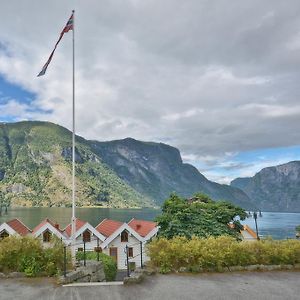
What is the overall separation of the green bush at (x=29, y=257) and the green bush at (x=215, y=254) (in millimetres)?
4284

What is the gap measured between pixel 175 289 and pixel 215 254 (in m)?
3.69

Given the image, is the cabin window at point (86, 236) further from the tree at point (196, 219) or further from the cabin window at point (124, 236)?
the tree at point (196, 219)

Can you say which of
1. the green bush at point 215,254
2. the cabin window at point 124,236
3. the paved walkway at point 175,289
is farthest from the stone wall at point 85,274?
the cabin window at point 124,236

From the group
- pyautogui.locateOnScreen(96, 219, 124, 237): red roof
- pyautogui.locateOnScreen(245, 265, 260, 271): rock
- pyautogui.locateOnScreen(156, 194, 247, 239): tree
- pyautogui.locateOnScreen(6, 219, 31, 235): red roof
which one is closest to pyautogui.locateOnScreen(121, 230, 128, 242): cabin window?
pyautogui.locateOnScreen(96, 219, 124, 237): red roof

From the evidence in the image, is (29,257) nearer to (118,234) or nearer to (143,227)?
(118,234)

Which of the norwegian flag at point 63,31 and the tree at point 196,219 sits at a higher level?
the norwegian flag at point 63,31

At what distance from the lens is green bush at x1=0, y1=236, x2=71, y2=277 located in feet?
49.0

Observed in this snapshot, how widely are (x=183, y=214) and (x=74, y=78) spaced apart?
15.1 metres

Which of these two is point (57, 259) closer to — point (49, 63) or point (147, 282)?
point (147, 282)

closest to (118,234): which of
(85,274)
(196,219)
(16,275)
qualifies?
Answer: (196,219)

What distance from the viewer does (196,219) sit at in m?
30.2

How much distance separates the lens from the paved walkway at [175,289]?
12.2 metres

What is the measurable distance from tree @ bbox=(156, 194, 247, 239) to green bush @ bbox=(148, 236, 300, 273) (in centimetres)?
1131

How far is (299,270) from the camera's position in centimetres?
1661
